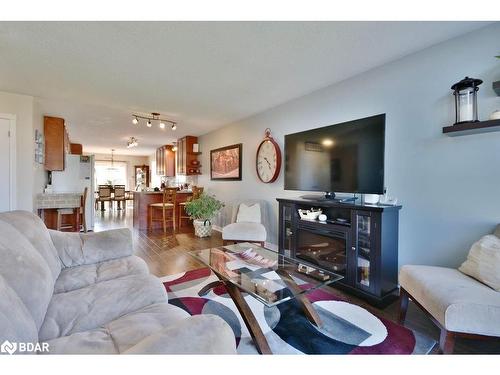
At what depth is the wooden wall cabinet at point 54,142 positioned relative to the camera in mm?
4492

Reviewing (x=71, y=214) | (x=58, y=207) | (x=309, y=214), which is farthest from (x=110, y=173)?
(x=309, y=214)

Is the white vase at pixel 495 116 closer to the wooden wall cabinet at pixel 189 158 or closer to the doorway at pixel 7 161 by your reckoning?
the doorway at pixel 7 161

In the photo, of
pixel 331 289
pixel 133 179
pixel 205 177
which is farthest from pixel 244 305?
pixel 133 179

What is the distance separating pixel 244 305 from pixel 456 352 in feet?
4.47

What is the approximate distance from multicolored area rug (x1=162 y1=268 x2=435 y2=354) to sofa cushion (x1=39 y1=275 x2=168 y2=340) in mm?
663

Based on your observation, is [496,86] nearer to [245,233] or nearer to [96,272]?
[245,233]

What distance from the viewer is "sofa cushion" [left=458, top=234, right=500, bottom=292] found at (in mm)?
1432

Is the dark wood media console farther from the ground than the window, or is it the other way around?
the window

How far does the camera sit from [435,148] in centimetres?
206

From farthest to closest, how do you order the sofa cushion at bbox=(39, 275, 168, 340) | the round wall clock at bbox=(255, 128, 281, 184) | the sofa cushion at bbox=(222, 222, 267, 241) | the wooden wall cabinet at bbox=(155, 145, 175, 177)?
1. the wooden wall cabinet at bbox=(155, 145, 175, 177)
2. the round wall clock at bbox=(255, 128, 281, 184)
3. the sofa cushion at bbox=(222, 222, 267, 241)
4. the sofa cushion at bbox=(39, 275, 168, 340)

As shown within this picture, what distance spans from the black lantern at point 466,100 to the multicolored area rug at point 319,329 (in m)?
1.63

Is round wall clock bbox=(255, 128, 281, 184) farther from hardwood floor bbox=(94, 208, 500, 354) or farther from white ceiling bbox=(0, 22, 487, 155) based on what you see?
hardwood floor bbox=(94, 208, 500, 354)

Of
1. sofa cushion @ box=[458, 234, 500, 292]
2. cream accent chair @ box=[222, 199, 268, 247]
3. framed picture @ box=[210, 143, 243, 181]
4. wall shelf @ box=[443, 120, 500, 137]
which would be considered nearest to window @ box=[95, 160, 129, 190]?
framed picture @ box=[210, 143, 243, 181]
